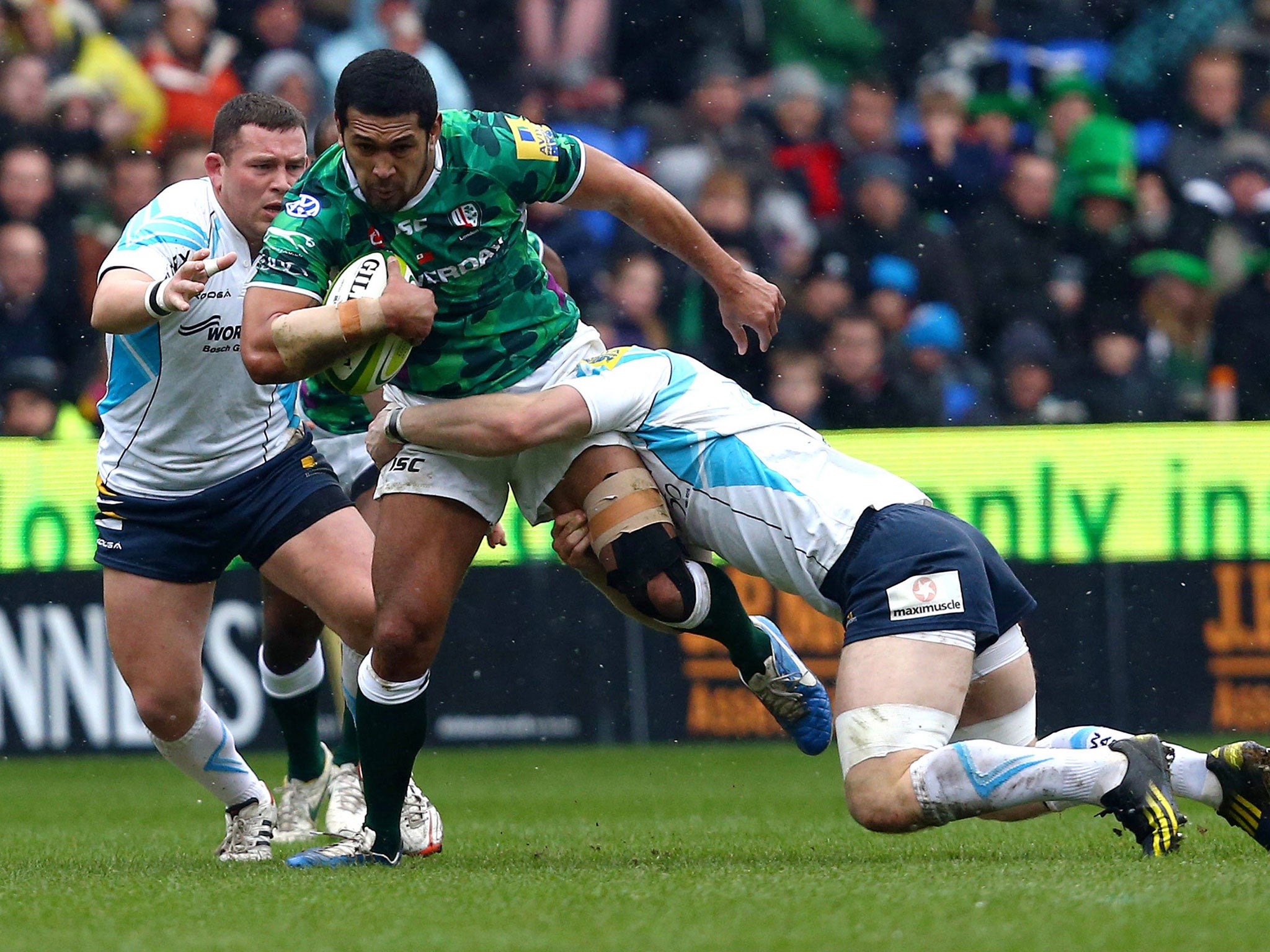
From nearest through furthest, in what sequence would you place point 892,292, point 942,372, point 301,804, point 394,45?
1. point 301,804
2. point 942,372
3. point 892,292
4. point 394,45

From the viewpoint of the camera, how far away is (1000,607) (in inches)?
190

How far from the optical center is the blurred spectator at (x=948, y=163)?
1131 cm

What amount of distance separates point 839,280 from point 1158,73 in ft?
10.4

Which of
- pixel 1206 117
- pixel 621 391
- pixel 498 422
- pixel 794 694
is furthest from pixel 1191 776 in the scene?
pixel 1206 117

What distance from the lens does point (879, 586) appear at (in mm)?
4613

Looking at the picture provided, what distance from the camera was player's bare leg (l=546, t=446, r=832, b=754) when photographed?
191 inches

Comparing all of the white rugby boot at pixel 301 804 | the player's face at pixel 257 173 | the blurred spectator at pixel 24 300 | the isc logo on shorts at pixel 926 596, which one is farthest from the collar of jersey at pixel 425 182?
the blurred spectator at pixel 24 300

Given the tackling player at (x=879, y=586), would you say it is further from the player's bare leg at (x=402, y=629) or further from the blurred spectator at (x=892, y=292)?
the blurred spectator at (x=892, y=292)

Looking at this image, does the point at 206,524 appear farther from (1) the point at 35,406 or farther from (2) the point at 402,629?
(1) the point at 35,406

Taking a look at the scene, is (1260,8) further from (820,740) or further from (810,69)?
(820,740)

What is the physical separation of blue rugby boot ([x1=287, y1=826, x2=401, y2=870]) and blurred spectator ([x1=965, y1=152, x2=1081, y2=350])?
6713 mm

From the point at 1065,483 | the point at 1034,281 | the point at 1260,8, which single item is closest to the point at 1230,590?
the point at 1065,483

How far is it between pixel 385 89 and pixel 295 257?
1.66 feet

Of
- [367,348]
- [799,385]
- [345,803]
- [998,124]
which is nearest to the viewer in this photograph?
[367,348]
